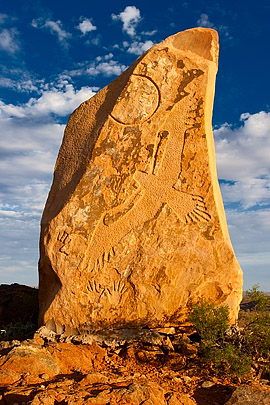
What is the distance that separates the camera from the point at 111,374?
15.1ft

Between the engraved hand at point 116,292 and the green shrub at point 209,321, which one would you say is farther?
the engraved hand at point 116,292

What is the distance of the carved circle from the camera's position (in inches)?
232

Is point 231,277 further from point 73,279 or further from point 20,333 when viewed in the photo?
point 20,333

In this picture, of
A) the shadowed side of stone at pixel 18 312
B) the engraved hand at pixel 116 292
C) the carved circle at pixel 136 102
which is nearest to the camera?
the engraved hand at pixel 116 292

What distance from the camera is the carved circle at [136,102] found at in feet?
19.3

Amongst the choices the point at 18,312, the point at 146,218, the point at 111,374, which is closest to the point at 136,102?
the point at 146,218

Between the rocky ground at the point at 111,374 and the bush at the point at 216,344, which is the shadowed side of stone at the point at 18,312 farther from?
the bush at the point at 216,344

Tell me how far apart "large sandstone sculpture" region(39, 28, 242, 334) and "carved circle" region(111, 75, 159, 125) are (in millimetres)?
15

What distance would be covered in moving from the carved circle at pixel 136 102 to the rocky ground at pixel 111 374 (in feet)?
10.0

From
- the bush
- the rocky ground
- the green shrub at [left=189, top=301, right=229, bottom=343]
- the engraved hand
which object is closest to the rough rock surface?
the rocky ground

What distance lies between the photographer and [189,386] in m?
4.54

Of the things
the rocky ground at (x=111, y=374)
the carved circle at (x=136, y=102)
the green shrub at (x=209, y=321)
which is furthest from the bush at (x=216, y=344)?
the carved circle at (x=136, y=102)

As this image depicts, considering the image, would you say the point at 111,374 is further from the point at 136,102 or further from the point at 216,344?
the point at 136,102

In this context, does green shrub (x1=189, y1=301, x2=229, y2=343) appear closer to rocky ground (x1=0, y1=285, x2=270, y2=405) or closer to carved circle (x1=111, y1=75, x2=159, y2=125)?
rocky ground (x1=0, y1=285, x2=270, y2=405)
